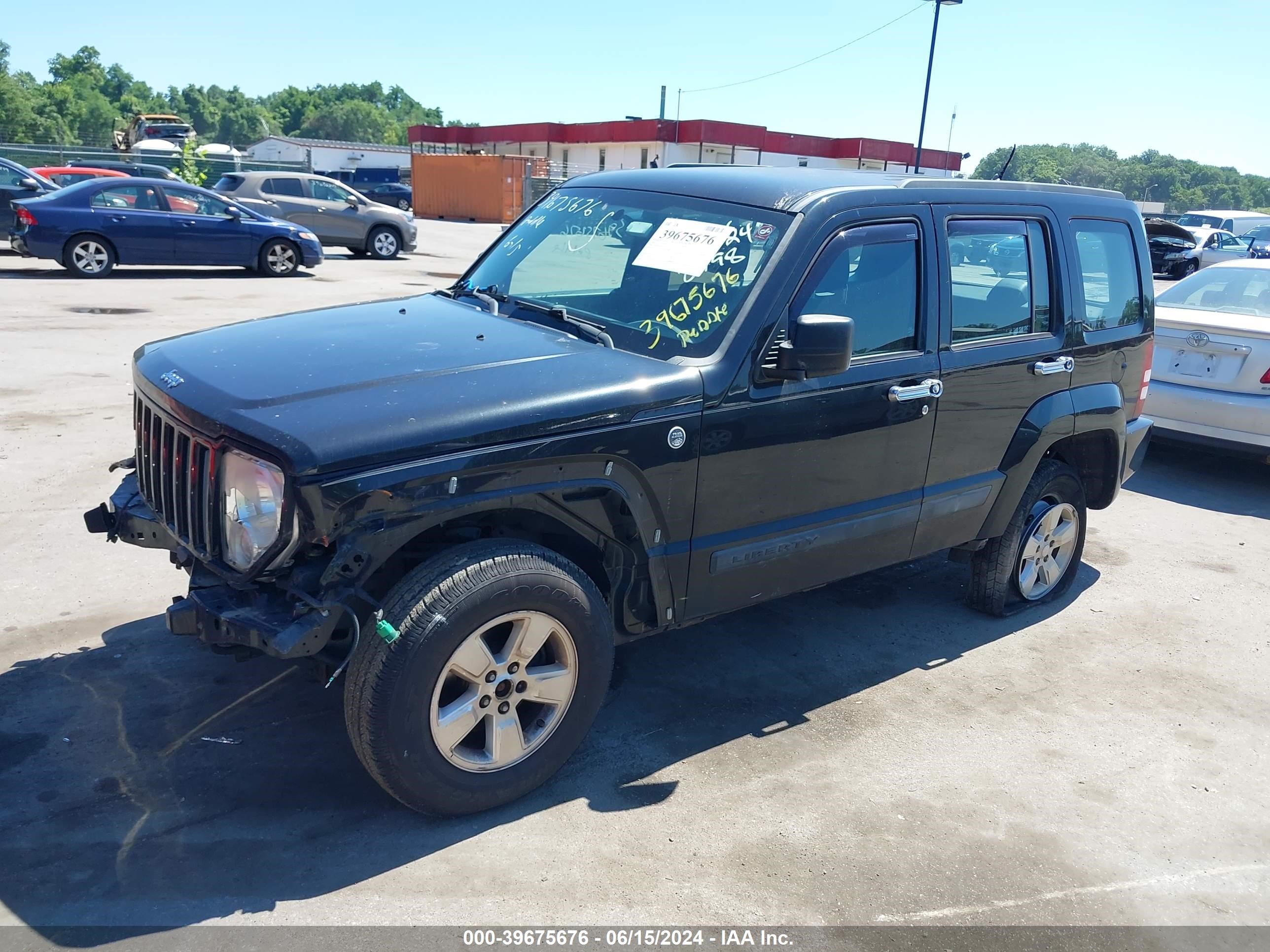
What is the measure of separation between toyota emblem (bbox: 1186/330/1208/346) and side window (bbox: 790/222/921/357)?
4851mm

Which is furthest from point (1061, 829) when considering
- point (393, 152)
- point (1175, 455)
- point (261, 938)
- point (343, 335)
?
point (393, 152)

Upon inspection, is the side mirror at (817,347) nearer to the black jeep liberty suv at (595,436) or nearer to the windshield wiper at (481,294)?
the black jeep liberty suv at (595,436)

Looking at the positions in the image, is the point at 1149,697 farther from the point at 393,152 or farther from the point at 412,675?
the point at 393,152

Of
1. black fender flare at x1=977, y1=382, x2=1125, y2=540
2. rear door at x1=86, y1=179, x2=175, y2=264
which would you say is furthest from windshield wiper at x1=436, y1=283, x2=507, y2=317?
rear door at x1=86, y1=179, x2=175, y2=264

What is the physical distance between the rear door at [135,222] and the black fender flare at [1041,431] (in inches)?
557

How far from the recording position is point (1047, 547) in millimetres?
5473

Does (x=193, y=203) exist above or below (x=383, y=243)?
above

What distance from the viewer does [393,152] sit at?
247ft

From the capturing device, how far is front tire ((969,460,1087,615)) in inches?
205

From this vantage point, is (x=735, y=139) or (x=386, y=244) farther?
(x=735, y=139)

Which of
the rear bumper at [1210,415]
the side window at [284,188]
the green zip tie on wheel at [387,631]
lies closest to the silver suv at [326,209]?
the side window at [284,188]

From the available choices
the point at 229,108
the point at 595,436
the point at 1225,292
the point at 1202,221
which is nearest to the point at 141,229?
the point at 1225,292

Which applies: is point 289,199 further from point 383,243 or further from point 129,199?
point 129,199

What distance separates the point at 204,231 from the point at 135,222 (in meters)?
1.04
